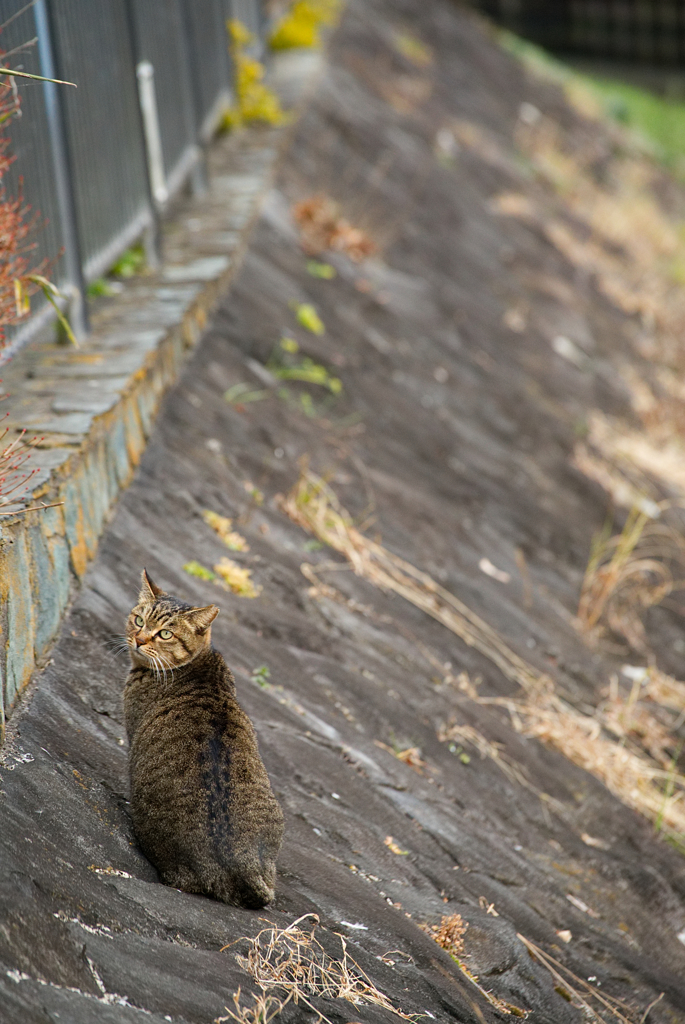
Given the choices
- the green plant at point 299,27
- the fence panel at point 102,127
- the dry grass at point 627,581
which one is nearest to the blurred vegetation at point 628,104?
the green plant at point 299,27

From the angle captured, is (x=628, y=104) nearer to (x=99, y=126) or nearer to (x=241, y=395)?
(x=241, y=395)

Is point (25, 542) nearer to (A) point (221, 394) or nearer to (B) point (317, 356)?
(A) point (221, 394)

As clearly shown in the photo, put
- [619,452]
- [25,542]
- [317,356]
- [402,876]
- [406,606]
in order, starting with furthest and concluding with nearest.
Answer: [619,452] → [317,356] → [406,606] → [402,876] → [25,542]

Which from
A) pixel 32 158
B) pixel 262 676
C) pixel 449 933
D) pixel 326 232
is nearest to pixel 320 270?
pixel 326 232

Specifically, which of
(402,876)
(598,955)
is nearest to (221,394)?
(402,876)

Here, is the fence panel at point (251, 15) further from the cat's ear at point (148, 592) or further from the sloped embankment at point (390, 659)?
the cat's ear at point (148, 592)

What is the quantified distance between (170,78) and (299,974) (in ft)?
16.7

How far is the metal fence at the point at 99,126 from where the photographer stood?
3486 mm

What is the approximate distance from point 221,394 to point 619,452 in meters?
3.64

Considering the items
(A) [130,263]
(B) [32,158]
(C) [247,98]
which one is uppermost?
(B) [32,158]

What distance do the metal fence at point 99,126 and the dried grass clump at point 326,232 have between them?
0.85 m

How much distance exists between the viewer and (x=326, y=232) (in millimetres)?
7113

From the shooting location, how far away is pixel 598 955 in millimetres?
3072

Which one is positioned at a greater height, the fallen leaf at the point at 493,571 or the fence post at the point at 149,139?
the fence post at the point at 149,139
